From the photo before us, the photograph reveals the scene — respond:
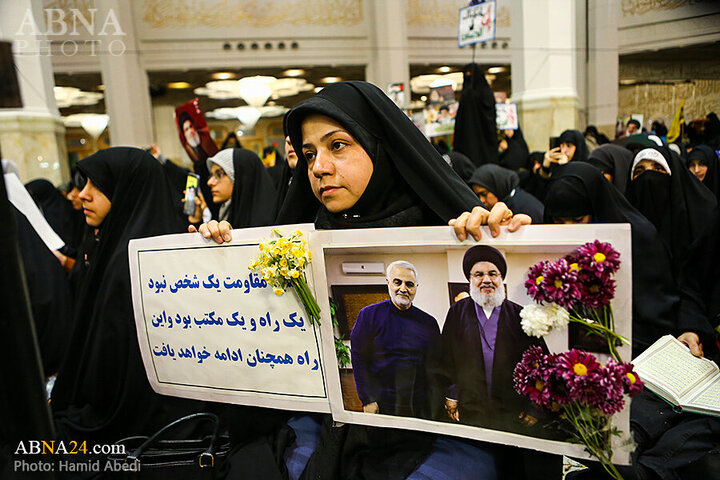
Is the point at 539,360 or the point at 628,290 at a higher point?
the point at 628,290

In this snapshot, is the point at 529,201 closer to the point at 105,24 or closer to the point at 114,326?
the point at 114,326

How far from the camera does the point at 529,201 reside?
392 cm

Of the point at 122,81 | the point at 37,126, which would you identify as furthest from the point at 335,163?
the point at 122,81

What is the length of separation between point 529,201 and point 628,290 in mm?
3035

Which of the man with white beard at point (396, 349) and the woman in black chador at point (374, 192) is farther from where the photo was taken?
the woman in black chador at point (374, 192)

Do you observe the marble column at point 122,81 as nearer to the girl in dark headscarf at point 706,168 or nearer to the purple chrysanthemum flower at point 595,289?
the girl in dark headscarf at point 706,168

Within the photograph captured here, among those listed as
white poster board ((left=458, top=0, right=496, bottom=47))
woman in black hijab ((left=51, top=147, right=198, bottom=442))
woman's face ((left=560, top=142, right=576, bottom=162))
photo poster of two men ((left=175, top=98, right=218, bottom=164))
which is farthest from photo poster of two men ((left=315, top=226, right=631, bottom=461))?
white poster board ((left=458, top=0, right=496, bottom=47))

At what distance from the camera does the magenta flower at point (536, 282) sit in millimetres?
1069

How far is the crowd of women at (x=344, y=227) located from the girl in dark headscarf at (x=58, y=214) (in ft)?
9.90

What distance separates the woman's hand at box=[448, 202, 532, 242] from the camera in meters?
1.13

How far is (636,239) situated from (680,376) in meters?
0.69

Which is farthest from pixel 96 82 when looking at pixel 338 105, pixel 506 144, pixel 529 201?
pixel 338 105

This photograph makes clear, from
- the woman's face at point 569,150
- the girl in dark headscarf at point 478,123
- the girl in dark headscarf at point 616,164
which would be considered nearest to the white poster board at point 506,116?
the girl in dark headscarf at point 478,123

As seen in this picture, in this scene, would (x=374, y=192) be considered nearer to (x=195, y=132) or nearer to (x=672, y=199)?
(x=672, y=199)
